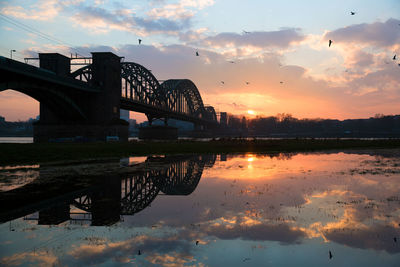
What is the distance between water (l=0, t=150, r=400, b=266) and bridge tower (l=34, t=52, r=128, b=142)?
49.4 metres

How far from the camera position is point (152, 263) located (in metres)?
5.85

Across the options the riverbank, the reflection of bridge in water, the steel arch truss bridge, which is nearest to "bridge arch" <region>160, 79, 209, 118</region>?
the steel arch truss bridge

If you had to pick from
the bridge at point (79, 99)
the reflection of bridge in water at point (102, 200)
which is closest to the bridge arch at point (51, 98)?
the bridge at point (79, 99)

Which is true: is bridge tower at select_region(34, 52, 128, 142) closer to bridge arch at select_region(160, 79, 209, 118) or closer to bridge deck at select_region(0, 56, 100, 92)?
bridge deck at select_region(0, 56, 100, 92)

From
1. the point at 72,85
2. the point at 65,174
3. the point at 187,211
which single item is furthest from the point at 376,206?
the point at 72,85

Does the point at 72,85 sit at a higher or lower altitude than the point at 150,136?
higher

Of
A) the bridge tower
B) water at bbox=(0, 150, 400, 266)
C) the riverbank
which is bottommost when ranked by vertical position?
water at bbox=(0, 150, 400, 266)

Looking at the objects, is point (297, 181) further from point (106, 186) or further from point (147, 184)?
point (106, 186)

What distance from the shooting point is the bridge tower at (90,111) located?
198 feet

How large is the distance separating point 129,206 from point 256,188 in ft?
19.6

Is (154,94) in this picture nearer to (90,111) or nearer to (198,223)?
(90,111)

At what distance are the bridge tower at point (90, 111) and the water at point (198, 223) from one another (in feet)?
162

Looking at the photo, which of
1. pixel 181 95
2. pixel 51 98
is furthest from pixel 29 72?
pixel 181 95

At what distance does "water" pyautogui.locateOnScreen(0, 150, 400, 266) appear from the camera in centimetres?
617
